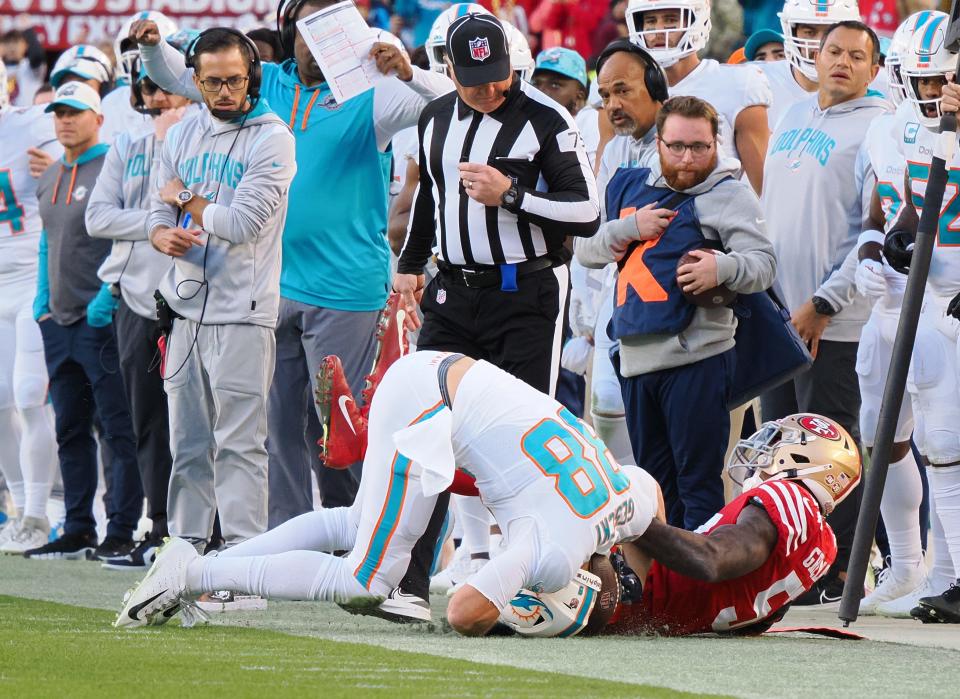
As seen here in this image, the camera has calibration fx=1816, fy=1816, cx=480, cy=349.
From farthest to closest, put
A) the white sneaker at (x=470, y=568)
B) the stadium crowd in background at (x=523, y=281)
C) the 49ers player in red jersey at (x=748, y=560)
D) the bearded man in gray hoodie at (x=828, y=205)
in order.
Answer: the white sneaker at (x=470, y=568), the bearded man in gray hoodie at (x=828, y=205), the stadium crowd in background at (x=523, y=281), the 49ers player in red jersey at (x=748, y=560)

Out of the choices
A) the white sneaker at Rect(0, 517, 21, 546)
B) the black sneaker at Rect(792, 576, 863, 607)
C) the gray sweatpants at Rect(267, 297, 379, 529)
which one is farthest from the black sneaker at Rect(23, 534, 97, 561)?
the black sneaker at Rect(792, 576, 863, 607)

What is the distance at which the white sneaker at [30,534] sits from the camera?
910cm

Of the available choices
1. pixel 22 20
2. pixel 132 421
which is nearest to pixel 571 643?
pixel 132 421

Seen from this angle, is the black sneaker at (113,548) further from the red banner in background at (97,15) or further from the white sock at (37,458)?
the red banner in background at (97,15)

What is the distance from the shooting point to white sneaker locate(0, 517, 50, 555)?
358 inches

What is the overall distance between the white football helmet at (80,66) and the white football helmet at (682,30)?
11.8 ft

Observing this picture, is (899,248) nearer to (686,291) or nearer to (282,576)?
(686,291)

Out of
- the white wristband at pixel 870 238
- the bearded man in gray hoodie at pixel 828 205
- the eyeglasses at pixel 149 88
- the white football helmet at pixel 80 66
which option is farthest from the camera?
the white football helmet at pixel 80 66

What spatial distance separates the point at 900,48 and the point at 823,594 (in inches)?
81.4

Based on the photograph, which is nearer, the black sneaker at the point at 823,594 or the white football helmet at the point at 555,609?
the white football helmet at the point at 555,609

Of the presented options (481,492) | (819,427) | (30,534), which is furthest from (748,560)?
(30,534)

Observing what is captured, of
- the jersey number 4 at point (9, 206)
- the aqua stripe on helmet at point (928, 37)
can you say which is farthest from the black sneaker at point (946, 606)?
the jersey number 4 at point (9, 206)

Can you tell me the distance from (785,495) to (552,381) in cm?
125

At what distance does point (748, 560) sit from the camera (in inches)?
206
